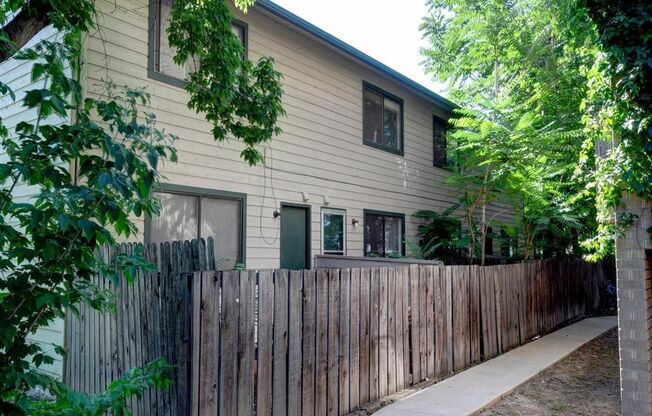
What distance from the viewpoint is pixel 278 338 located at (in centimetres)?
456

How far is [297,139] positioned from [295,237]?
185 centimetres

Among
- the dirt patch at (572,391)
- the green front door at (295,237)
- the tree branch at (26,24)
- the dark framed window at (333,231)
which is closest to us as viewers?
the tree branch at (26,24)

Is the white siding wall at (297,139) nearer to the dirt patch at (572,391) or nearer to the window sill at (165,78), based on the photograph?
the window sill at (165,78)

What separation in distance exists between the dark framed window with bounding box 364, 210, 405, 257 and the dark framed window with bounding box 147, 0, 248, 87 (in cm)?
529

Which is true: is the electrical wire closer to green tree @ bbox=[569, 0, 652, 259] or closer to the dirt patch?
the dirt patch

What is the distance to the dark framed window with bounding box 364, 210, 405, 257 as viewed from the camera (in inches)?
442

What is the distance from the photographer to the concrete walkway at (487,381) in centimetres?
525

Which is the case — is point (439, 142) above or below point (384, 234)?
above

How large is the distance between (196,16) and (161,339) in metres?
3.54

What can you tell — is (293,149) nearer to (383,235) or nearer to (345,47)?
(345,47)

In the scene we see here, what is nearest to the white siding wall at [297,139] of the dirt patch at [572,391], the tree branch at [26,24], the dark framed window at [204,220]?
the dark framed window at [204,220]

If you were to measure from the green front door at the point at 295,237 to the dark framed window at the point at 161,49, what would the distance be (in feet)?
9.68

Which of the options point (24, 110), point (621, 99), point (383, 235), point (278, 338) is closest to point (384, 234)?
point (383, 235)

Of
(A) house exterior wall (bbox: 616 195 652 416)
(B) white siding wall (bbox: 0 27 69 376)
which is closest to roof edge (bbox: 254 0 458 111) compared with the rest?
(B) white siding wall (bbox: 0 27 69 376)
